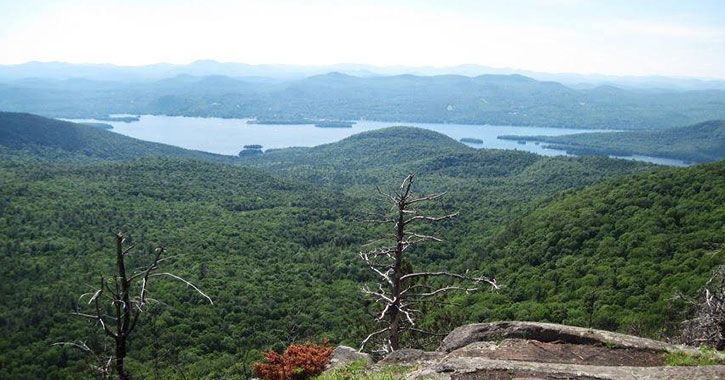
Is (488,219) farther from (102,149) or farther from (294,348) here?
(102,149)

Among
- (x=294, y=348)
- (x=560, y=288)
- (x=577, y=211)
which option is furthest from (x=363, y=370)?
(x=577, y=211)

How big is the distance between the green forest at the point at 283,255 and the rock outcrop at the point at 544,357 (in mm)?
2050

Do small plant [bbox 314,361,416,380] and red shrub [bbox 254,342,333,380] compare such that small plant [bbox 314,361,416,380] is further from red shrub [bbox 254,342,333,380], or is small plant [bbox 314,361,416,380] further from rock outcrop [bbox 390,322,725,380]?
red shrub [bbox 254,342,333,380]

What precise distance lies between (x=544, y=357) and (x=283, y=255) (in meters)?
56.0

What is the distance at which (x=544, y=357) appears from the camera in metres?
10.6

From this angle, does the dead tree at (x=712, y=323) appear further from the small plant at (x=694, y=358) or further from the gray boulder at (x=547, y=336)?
the small plant at (x=694, y=358)

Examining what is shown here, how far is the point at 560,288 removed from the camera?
4122 centimetres

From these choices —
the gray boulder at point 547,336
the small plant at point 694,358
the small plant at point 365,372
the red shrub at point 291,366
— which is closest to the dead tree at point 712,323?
the gray boulder at point 547,336

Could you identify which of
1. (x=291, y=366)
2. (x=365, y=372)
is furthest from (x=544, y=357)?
(x=291, y=366)

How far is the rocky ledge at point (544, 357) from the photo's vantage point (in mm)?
8883

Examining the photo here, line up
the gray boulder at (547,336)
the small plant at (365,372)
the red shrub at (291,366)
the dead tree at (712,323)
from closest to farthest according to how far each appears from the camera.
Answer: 1. the small plant at (365,372)
2. the gray boulder at (547,336)
3. the red shrub at (291,366)
4. the dead tree at (712,323)

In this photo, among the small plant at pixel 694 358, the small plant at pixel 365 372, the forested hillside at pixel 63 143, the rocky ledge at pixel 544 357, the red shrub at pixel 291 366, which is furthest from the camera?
the forested hillside at pixel 63 143

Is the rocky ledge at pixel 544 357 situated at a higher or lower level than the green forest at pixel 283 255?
higher

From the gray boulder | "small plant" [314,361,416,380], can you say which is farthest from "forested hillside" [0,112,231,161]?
the gray boulder
